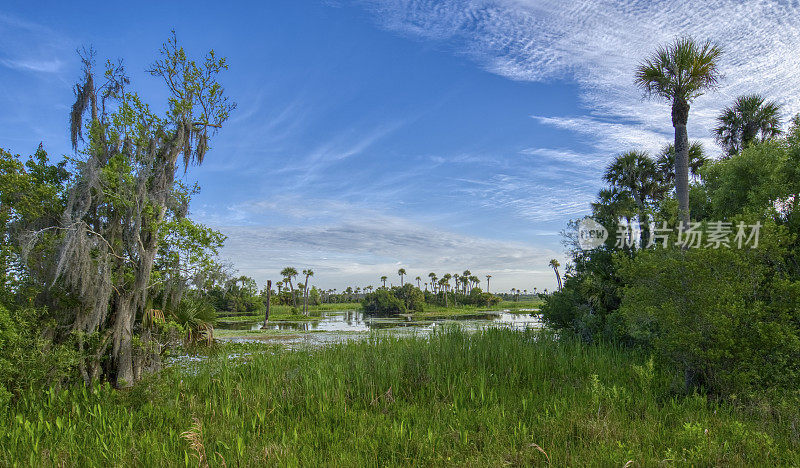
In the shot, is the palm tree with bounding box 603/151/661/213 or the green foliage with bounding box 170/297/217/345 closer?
the green foliage with bounding box 170/297/217/345

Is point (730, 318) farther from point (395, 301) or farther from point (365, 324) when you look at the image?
point (395, 301)

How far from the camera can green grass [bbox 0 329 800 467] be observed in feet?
16.0

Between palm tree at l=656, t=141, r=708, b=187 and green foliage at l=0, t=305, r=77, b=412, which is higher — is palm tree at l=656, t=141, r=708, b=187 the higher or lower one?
the higher one

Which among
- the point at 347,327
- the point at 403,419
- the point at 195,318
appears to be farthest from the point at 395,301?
the point at 403,419

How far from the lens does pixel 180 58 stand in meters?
12.5

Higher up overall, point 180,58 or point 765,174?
point 180,58

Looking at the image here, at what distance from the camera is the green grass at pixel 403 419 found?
4.88m

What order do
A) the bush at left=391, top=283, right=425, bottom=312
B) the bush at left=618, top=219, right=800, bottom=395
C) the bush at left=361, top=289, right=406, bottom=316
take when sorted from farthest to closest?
the bush at left=391, top=283, right=425, bottom=312, the bush at left=361, top=289, right=406, bottom=316, the bush at left=618, top=219, right=800, bottom=395

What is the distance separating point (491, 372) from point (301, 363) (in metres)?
4.65

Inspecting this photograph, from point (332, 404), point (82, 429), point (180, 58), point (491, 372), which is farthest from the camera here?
point (180, 58)

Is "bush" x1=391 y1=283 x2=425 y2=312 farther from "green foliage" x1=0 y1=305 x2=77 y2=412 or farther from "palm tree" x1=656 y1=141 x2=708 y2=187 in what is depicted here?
"green foliage" x1=0 y1=305 x2=77 y2=412

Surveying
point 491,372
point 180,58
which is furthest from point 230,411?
point 180,58

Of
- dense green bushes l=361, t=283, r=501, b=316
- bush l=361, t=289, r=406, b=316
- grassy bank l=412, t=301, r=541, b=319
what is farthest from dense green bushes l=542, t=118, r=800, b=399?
bush l=361, t=289, r=406, b=316

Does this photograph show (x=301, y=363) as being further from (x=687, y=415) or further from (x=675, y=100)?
(x=675, y=100)
